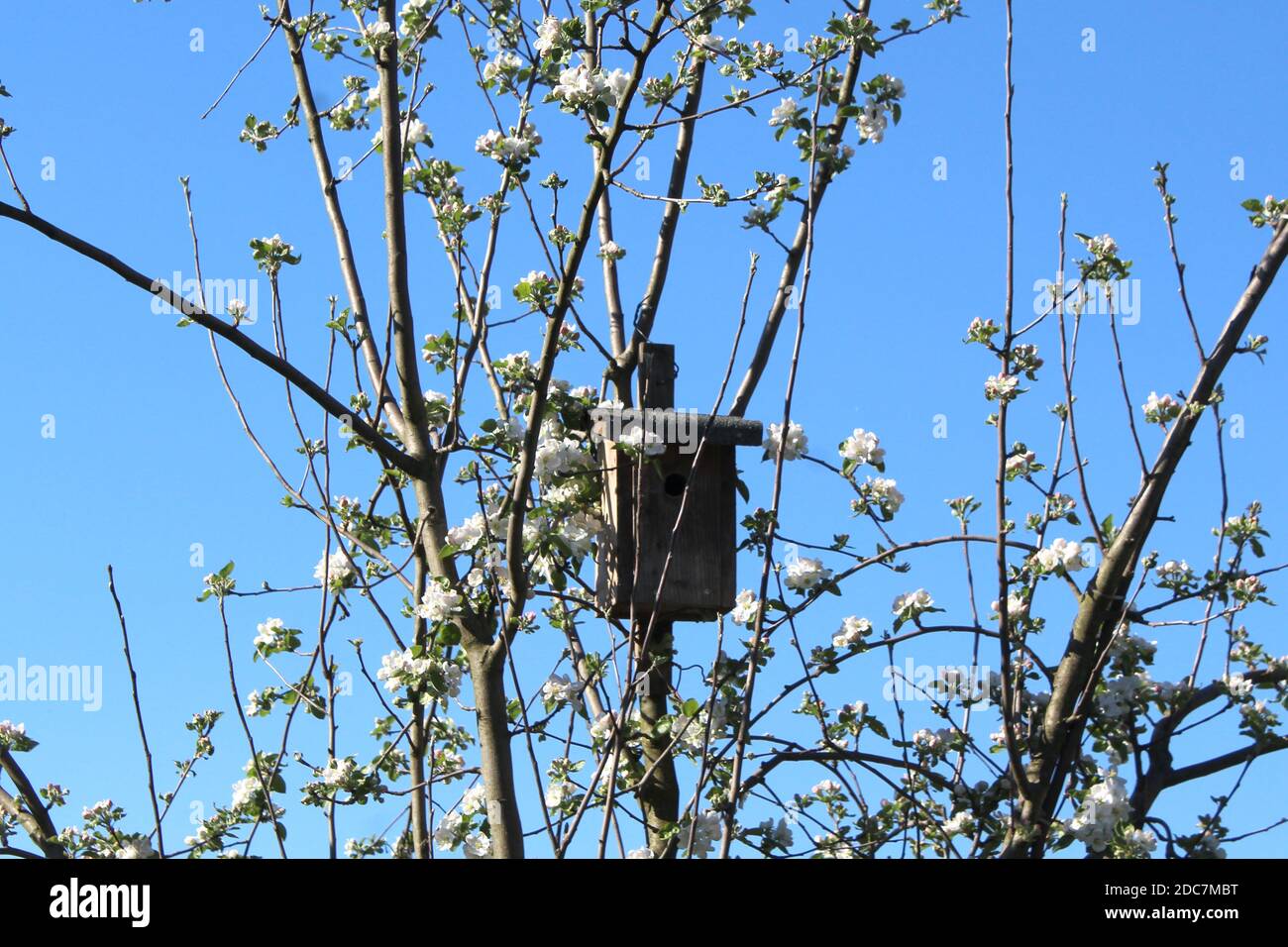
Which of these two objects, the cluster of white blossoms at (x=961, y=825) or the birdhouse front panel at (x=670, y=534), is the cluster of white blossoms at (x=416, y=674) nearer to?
the birdhouse front panel at (x=670, y=534)

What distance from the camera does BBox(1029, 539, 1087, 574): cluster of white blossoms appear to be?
3760 mm

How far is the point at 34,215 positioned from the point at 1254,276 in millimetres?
2858

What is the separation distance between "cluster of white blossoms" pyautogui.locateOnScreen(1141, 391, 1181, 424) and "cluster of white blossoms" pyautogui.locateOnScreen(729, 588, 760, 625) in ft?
3.65

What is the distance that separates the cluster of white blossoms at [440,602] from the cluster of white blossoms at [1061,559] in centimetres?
145

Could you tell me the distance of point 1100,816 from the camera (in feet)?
11.7

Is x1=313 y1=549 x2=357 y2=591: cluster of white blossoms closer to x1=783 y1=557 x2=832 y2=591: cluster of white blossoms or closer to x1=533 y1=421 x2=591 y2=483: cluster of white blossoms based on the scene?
x1=533 y1=421 x2=591 y2=483: cluster of white blossoms

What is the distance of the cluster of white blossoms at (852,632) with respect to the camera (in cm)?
395

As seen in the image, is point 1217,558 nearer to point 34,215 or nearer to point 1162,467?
point 1162,467

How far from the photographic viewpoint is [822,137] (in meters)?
3.96

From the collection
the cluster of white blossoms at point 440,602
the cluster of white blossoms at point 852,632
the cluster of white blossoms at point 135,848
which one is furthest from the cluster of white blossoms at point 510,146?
the cluster of white blossoms at point 135,848

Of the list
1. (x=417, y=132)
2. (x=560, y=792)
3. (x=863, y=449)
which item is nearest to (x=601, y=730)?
(x=560, y=792)

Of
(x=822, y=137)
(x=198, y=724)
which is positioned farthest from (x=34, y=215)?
(x=822, y=137)

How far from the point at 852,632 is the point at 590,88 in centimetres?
155

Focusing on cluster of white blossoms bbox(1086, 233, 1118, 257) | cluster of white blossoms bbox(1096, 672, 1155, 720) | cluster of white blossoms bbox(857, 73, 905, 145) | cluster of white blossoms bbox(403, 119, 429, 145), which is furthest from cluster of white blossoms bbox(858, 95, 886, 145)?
cluster of white blossoms bbox(1096, 672, 1155, 720)
